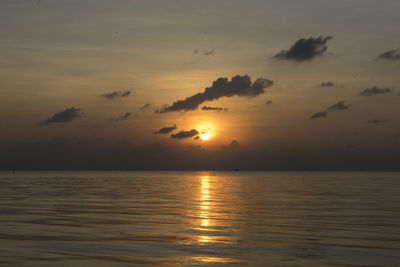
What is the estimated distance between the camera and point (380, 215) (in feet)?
125

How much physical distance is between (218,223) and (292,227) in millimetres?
4617

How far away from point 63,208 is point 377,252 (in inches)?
1131

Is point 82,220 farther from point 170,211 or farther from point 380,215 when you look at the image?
point 380,215

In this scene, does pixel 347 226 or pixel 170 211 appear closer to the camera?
pixel 347 226

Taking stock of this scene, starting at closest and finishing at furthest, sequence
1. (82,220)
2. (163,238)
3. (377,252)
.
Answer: (377,252) < (163,238) < (82,220)

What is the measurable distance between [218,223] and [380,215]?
1307 cm

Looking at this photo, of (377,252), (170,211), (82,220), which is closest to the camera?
(377,252)

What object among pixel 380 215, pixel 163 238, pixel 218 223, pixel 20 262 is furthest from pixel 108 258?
pixel 380 215

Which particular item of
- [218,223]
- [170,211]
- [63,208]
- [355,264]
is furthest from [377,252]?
[63,208]

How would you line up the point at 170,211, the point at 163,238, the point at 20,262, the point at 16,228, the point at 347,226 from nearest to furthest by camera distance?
1. the point at 20,262
2. the point at 163,238
3. the point at 16,228
4. the point at 347,226
5. the point at 170,211

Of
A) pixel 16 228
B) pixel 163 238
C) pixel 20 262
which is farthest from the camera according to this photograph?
pixel 16 228

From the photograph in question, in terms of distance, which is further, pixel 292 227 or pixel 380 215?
pixel 380 215

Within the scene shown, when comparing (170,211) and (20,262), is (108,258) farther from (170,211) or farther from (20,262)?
(170,211)

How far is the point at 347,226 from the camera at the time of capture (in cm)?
3109
